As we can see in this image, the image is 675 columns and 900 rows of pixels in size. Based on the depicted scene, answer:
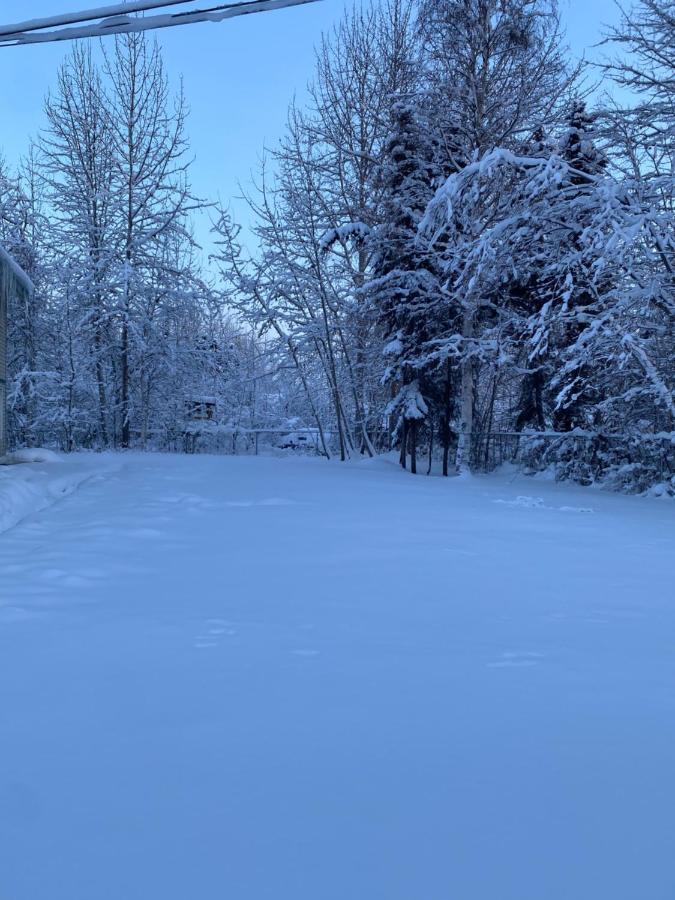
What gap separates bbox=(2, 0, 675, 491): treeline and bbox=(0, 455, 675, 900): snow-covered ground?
6792 mm

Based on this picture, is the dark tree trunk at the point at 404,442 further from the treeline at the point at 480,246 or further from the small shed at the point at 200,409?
the small shed at the point at 200,409

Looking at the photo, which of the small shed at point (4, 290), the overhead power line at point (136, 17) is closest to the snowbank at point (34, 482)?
the small shed at point (4, 290)

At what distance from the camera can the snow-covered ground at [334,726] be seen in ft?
4.74

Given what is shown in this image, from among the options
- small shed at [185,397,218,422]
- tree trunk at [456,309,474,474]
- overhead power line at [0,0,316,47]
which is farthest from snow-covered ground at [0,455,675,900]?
small shed at [185,397,218,422]

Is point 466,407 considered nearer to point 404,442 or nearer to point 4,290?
point 404,442

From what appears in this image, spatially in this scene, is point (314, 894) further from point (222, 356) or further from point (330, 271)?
point (222, 356)

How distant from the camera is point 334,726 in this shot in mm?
2068

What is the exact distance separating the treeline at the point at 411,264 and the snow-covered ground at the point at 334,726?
679 cm

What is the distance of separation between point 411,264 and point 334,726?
13.2 metres

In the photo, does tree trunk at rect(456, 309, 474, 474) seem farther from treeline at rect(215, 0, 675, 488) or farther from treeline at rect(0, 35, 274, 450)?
treeline at rect(0, 35, 274, 450)

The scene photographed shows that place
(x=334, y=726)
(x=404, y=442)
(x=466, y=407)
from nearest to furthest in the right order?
1. (x=334, y=726)
2. (x=466, y=407)
3. (x=404, y=442)

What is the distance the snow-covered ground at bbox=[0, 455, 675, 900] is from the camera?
1.44 metres

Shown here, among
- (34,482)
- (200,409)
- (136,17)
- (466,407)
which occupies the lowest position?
(34,482)

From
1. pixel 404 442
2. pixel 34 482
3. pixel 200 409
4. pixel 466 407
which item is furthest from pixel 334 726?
pixel 200 409
